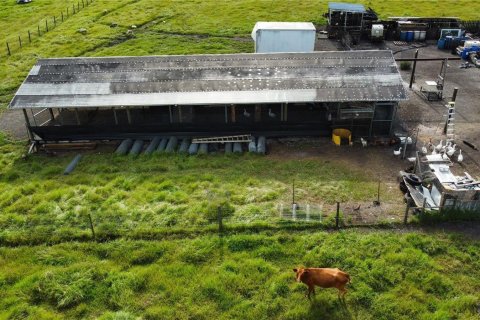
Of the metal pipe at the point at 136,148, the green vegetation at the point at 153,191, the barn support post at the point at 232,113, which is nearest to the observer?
the green vegetation at the point at 153,191

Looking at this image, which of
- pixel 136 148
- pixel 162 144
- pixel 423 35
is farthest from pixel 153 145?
pixel 423 35

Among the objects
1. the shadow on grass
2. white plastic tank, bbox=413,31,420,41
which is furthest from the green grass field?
white plastic tank, bbox=413,31,420,41

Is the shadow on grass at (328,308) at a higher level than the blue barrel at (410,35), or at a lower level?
lower

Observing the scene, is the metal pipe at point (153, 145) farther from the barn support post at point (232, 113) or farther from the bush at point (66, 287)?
the bush at point (66, 287)

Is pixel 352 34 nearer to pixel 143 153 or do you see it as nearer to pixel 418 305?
pixel 143 153

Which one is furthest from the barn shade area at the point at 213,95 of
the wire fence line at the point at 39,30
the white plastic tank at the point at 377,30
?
the wire fence line at the point at 39,30

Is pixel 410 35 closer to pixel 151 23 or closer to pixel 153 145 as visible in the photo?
pixel 151 23
